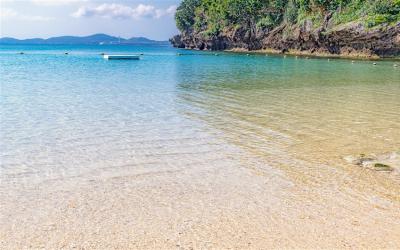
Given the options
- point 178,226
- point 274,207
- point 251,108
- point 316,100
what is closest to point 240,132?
point 251,108

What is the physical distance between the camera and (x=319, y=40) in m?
82.7

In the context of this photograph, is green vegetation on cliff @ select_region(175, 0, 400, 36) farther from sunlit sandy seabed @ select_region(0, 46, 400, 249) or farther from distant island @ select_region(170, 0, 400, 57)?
sunlit sandy seabed @ select_region(0, 46, 400, 249)

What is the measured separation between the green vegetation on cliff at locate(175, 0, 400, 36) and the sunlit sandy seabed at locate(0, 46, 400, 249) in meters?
62.5

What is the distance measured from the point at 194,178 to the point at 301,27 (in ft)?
280

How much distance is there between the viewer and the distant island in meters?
70.8

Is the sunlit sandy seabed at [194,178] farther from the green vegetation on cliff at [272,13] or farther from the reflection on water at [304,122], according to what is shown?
the green vegetation on cliff at [272,13]

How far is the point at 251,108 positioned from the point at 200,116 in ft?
9.85

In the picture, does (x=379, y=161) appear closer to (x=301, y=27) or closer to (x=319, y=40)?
(x=319, y=40)

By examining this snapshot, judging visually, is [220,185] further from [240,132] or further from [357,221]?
[240,132]

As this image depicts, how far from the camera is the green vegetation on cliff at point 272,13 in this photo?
2825 inches

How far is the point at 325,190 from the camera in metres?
7.81

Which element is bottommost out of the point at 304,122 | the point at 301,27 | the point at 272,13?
the point at 304,122

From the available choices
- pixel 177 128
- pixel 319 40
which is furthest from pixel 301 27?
pixel 177 128

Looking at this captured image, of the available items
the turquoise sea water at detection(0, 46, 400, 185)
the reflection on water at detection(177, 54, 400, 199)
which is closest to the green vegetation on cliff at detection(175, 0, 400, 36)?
the reflection on water at detection(177, 54, 400, 199)
